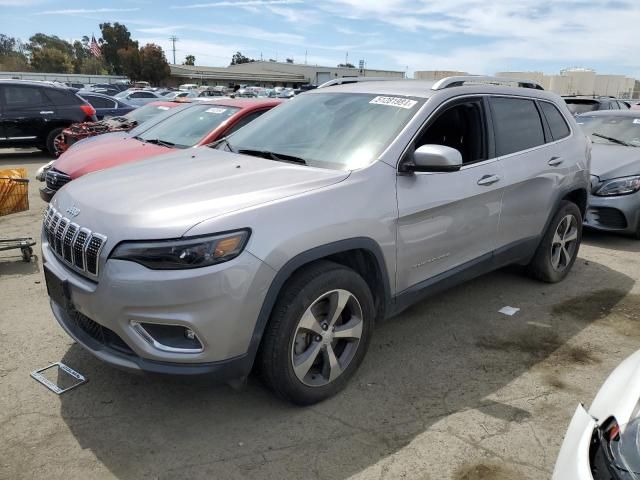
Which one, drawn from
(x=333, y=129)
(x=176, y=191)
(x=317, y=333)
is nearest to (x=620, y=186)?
(x=333, y=129)

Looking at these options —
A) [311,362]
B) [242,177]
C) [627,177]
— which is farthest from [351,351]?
[627,177]

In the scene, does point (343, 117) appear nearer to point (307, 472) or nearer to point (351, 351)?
point (351, 351)

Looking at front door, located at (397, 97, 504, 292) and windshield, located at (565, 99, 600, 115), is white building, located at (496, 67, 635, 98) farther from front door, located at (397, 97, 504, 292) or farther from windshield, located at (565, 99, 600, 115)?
front door, located at (397, 97, 504, 292)

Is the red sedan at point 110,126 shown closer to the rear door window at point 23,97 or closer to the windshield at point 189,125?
the windshield at point 189,125

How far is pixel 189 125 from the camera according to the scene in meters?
6.73

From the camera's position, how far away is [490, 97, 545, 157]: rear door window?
13.7 feet

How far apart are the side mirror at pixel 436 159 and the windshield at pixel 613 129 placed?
5318 mm

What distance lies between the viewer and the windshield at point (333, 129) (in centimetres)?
338

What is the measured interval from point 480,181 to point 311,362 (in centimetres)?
183

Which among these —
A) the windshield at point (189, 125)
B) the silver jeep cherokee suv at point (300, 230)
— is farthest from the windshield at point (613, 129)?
the windshield at point (189, 125)

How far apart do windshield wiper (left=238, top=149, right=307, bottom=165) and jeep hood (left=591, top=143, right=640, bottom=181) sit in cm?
473

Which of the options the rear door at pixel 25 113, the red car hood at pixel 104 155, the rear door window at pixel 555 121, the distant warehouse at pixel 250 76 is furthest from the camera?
the distant warehouse at pixel 250 76

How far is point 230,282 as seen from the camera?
251 centimetres

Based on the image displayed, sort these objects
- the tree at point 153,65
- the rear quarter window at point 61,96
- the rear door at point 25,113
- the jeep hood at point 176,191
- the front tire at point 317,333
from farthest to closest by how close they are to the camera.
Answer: the tree at point 153,65, the rear quarter window at point 61,96, the rear door at point 25,113, the front tire at point 317,333, the jeep hood at point 176,191
